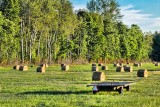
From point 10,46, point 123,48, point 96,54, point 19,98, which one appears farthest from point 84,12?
point 19,98

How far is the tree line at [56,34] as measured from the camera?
7338 centimetres

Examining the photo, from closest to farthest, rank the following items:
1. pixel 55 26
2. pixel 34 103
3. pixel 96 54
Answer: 1. pixel 34 103
2. pixel 55 26
3. pixel 96 54

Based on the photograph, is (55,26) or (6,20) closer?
(6,20)

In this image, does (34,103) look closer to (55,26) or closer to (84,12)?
(55,26)

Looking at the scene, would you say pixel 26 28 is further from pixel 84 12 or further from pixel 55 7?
pixel 84 12

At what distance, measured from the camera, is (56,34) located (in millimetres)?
89875

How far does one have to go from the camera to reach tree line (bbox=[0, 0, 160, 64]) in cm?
7338

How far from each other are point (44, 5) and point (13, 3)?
320 inches

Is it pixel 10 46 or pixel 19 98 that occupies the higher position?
pixel 10 46

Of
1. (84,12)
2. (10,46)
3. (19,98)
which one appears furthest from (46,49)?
(19,98)

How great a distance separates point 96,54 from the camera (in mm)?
101438

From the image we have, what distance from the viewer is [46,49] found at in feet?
279

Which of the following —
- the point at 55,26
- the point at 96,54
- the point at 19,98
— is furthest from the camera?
the point at 96,54

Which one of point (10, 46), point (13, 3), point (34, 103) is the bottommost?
point (34, 103)
